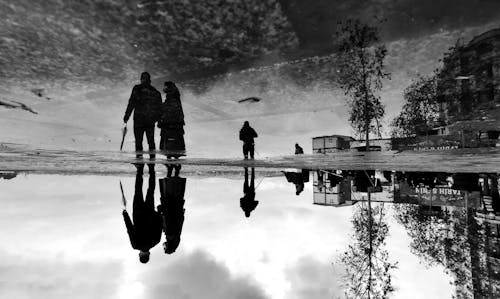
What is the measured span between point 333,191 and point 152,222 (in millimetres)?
3806

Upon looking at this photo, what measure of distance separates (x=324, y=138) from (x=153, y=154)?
65.6 feet

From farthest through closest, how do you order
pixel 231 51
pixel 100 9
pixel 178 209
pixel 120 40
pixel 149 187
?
1. pixel 231 51
2. pixel 120 40
3. pixel 100 9
4. pixel 149 187
5. pixel 178 209

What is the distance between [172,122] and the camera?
8.52 metres

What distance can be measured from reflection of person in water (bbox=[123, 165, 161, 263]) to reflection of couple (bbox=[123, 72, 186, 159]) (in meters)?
3.81

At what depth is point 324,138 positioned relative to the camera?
1056 inches

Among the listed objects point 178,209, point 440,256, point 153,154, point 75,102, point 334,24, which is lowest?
point 440,256

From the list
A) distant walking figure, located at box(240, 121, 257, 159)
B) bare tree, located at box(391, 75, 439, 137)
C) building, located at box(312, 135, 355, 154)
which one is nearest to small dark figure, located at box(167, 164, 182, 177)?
distant walking figure, located at box(240, 121, 257, 159)

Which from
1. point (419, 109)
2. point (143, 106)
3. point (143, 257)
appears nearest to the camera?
point (143, 257)

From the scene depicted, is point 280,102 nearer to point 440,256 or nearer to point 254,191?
point 254,191

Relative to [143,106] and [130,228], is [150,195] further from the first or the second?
[143,106]

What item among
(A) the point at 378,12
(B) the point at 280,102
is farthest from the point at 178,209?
(B) the point at 280,102

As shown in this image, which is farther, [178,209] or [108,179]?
[108,179]

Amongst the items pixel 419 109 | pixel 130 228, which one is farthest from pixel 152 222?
pixel 419 109

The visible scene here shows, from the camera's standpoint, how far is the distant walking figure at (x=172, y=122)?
319 inches
